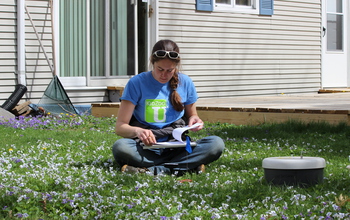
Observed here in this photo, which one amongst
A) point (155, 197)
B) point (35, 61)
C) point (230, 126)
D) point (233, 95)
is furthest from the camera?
point (233, 95)

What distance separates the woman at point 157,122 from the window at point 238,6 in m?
7.47

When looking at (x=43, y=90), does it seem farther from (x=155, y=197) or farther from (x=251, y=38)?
(x=155, y=197)

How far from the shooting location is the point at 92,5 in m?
10.0

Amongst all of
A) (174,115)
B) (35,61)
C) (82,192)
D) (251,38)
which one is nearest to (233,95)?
(251,38)

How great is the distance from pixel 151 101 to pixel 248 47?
8214mm

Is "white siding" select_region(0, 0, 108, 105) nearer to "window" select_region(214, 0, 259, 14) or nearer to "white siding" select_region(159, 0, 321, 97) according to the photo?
"white siding" select_region(159, 0, 321, 97)

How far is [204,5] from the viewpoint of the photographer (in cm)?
1126

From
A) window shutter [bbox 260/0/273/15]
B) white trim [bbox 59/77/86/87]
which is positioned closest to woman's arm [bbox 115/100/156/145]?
white trim [bbox 59/77/86/87]

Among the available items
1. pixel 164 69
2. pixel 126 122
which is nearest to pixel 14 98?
pixel 126 122

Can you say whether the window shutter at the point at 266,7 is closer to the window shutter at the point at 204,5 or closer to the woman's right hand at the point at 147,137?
the window shutter at the point at 204,5

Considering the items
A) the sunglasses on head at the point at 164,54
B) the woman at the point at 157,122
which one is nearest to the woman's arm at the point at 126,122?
the woman at the point at 157,122

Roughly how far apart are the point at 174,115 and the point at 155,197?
1.18 m

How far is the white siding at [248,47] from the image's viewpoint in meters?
11.1

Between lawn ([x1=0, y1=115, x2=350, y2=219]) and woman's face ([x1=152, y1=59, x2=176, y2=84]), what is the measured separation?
27.9 inches
